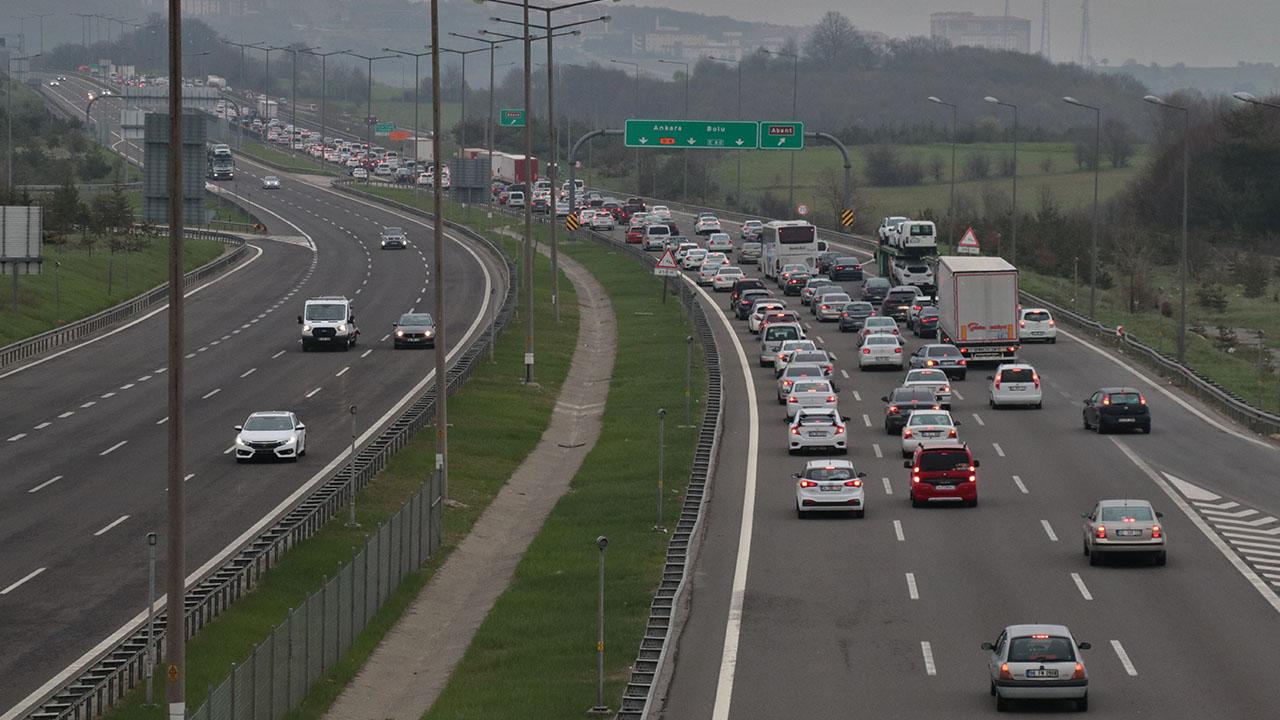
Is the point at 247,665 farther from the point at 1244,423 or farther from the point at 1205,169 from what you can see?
the point at 1205,169

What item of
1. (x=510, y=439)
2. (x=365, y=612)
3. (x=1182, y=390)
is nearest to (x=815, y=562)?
(x=365, y=612)

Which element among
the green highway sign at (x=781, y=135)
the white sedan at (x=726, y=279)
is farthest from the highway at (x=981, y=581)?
the green highway sign at (x=781, y=135)

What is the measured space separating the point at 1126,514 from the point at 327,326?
4436 centimetres

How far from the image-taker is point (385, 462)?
5306 cm

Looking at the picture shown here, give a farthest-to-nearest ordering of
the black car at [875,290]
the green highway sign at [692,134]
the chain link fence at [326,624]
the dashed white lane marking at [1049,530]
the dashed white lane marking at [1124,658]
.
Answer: the green highway sign at [692,134]
the black car at [875,290]
the dashed white lane marking at [1049,530]
the dashed white lane marking at [1124,658]
the chain link fence at [326,624]

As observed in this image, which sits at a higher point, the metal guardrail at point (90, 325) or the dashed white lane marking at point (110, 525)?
the metal guardrail at point (90, 325)

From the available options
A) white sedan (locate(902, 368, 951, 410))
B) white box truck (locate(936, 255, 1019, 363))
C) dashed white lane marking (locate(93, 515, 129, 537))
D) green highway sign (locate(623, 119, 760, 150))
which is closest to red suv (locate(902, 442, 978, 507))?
white sedan (locate(902, 368, 951, 410))

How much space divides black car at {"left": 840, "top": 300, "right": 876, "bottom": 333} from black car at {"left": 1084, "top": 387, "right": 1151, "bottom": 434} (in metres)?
29.3

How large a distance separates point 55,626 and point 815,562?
49.7 feet

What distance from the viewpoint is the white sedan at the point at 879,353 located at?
7638cm

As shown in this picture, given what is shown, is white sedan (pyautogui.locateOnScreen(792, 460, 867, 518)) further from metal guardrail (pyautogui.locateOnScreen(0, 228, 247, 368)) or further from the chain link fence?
metal guardrail (pyautogui.locateOnScreen(0, 228, 247, 368))

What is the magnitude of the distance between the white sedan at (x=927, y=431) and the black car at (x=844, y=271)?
187ft

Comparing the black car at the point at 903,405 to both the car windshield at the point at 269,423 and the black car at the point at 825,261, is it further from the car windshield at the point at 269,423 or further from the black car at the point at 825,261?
the black car at the point at 825,261

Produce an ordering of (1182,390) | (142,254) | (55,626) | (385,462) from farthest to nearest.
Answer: (142,254), (1182,390), (385,462), (55,626)
